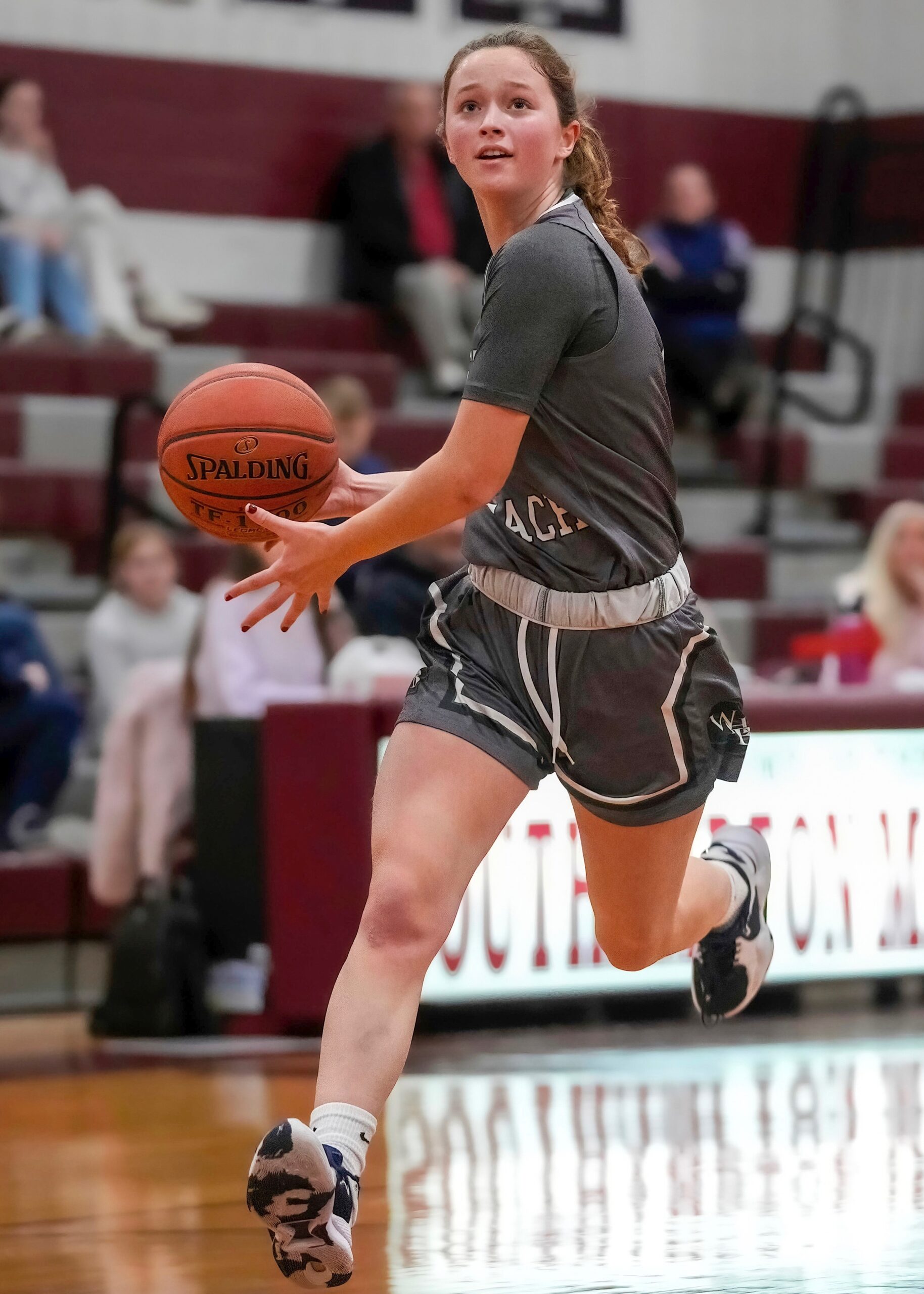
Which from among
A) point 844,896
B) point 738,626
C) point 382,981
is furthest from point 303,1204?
point 738,626

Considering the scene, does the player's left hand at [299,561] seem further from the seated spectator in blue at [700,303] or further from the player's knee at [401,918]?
the seated spectator in blue at [700,303]

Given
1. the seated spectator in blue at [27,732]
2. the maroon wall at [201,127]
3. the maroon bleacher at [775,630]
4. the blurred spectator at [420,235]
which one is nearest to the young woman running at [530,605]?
the seated spectator in blue at [27,732]

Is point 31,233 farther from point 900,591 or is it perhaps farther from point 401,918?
point 401,918

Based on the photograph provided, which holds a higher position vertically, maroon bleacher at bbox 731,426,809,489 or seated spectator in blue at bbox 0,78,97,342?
seated spectator in blue at bbox 0,78,97,342

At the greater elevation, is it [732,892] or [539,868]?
[732,892]

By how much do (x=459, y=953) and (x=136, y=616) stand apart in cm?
229

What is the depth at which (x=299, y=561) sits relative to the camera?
3.03 m

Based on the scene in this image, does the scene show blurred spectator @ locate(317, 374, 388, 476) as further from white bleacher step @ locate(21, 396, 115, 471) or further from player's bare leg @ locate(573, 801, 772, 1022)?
player's bare leg @ locate(573, 801, 772, 1022)

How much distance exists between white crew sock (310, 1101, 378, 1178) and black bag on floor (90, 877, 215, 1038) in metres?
3.26

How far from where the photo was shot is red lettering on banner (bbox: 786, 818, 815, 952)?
623 cm

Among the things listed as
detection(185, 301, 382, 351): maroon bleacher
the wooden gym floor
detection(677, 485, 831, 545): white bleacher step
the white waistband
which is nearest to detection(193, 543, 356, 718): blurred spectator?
Result: the wooden gym floor

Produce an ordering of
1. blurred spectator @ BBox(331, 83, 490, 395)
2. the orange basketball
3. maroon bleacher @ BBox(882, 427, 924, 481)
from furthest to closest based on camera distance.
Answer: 1. maroon bleacher @ BBox(882, 427, 924, 481)
2. blurred spectator @ BBox(331, 83, 490, 395)
3. the orange basketball

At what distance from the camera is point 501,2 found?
11.5 m

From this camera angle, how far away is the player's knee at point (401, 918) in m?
3.05
